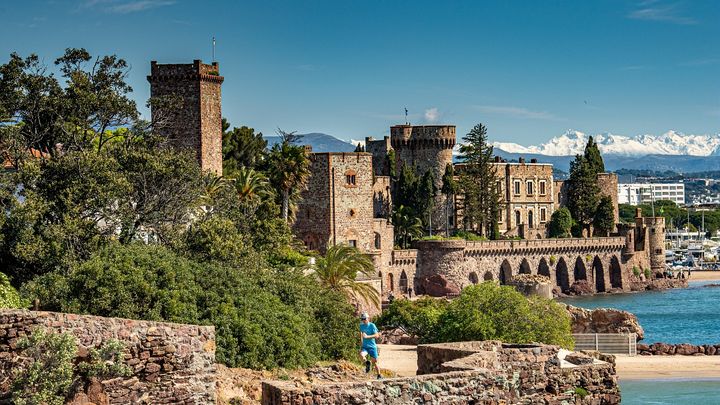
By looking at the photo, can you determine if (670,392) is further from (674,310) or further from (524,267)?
(524,267)

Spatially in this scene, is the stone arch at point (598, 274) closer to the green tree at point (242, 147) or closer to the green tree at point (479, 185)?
the green tree at point (479, 185)

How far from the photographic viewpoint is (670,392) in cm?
3603

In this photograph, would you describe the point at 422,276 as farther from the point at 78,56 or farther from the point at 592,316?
the point at 78,56

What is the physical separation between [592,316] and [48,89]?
1342 inches

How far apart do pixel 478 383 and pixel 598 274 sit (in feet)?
309

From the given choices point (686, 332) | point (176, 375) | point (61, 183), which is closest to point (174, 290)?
point (61, 183)

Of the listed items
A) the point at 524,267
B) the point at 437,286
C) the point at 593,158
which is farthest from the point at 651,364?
the point at 593,158

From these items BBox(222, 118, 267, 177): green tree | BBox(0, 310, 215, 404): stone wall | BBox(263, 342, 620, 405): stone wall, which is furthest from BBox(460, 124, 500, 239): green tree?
BBox(0, 310, 215, 404): stone wall

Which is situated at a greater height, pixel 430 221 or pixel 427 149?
pixel 427 149

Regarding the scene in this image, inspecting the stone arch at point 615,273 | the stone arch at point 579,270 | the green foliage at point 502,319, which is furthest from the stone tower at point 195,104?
the stone arch at point 615,273

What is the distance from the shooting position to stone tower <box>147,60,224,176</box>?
49812mm

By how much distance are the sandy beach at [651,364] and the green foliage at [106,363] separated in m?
20.0

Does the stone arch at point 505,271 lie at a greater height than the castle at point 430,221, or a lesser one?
lesser

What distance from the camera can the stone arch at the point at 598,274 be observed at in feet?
351
